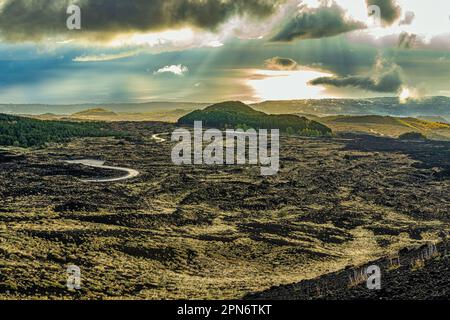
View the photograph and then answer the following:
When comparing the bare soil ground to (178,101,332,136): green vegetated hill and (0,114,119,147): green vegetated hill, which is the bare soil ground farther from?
(178,101,332,136): green vegetated hill
